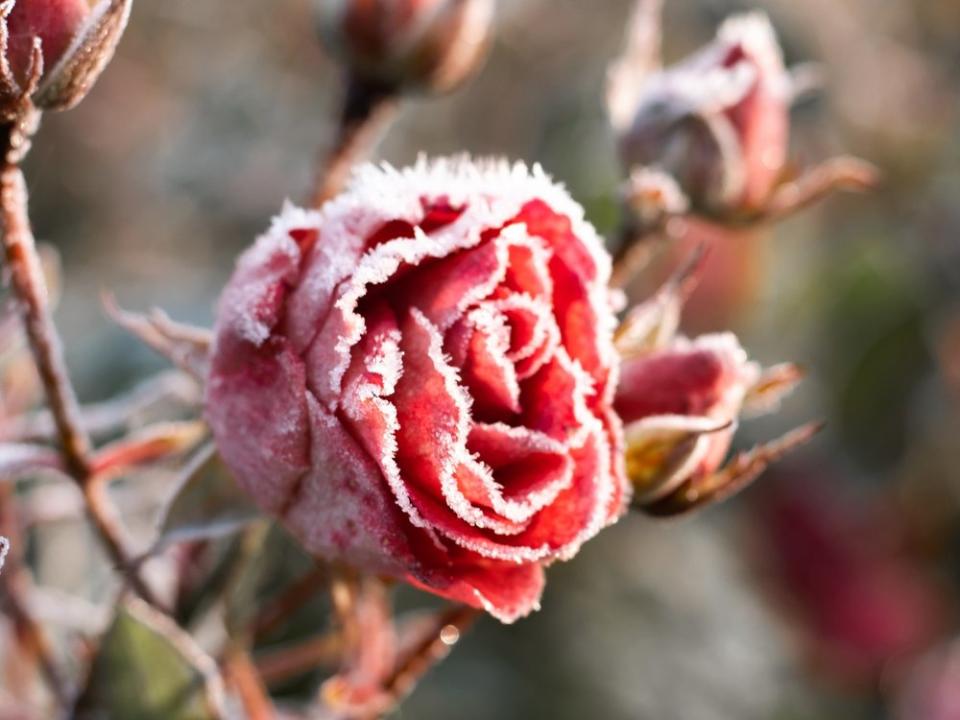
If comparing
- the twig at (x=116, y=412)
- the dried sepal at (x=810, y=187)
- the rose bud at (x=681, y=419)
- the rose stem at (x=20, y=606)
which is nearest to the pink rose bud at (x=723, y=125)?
the dried sepal at (x=810, y=187)

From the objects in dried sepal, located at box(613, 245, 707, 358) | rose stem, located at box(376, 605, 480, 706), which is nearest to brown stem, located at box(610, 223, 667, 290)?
dried sepal, located at box(613, 245, 707, 358)

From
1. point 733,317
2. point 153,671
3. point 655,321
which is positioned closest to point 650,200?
point 655,321

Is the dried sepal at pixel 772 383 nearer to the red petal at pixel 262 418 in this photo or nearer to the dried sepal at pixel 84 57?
the red petal at pixel 262 418

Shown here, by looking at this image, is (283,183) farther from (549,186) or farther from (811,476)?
(549,186)

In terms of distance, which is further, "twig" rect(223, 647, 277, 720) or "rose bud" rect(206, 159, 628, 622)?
"twig" rect(223, 647, 277, 720)

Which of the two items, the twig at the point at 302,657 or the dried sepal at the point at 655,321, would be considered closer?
the dried sepal at the point at 655,321

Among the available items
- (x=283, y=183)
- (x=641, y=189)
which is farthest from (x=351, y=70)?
(x=283, y=183)

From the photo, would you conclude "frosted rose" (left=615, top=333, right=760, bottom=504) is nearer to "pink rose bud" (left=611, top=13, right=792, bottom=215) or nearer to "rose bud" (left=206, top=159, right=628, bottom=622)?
"rose bud" (left=206, top=159, right=628, bottom=622)

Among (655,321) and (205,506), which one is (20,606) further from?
(655,321)
